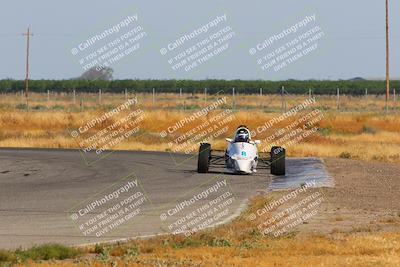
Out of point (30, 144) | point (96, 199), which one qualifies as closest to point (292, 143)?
point (30, 144)

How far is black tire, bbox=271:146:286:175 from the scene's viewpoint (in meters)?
31.4

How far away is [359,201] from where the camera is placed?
76.8 ft

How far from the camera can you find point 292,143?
46.9m

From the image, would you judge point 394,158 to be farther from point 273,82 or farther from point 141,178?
point 273,82

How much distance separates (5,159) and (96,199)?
573 inches

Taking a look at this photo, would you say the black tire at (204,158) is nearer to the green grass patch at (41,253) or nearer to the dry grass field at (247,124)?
the dry grass field at (247,124)

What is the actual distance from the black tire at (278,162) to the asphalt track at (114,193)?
32cm

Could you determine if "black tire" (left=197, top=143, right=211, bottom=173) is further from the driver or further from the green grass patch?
the green grass patch

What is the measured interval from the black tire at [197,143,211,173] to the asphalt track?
36 cm

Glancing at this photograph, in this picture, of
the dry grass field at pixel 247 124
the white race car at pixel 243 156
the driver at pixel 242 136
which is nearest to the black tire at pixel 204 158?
the white race car at pixel 243 156

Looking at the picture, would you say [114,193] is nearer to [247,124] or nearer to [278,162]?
[278,162]

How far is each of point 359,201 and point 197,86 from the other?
4343 inches

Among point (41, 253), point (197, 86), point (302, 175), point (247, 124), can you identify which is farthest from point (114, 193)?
point (197, 86)

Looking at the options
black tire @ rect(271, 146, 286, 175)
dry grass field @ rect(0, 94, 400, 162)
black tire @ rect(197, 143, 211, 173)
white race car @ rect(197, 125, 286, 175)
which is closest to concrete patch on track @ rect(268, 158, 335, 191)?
black tire @ rect(271, 146, 286, 175)
